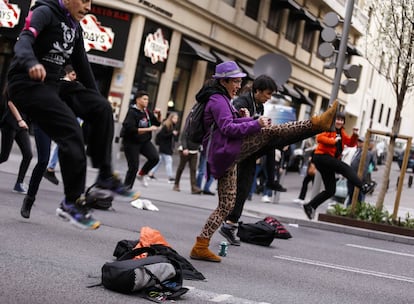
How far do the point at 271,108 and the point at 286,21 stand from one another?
13613 millimetres

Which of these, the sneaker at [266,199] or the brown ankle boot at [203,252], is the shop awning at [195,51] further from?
the brown ankle boot at [203,252]

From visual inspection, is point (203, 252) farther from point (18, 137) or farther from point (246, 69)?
point (246, 69)

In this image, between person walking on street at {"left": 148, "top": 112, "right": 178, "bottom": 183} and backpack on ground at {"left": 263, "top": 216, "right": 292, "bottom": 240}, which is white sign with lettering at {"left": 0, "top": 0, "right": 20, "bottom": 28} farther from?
backpack on ground at {"left": 263, "top": 216, "right": 292, "bottom": 240}

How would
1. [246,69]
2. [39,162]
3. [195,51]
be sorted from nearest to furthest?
[39,162]
[195,51]
[246,69]

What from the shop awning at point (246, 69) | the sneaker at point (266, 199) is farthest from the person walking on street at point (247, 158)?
the shop awning at point (246, 69)

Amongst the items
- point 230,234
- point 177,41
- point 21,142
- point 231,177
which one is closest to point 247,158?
point 230,234

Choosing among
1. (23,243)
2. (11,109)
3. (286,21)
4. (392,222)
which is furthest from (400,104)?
(286,21)

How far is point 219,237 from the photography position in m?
10.3

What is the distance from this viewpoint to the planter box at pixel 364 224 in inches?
553

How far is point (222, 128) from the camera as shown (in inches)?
298

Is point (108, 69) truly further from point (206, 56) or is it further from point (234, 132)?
point (234, 132)

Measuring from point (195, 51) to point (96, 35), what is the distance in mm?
4200

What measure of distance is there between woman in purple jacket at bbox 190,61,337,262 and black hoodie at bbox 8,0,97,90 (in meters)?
1.92

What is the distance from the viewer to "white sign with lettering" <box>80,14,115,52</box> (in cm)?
2473
